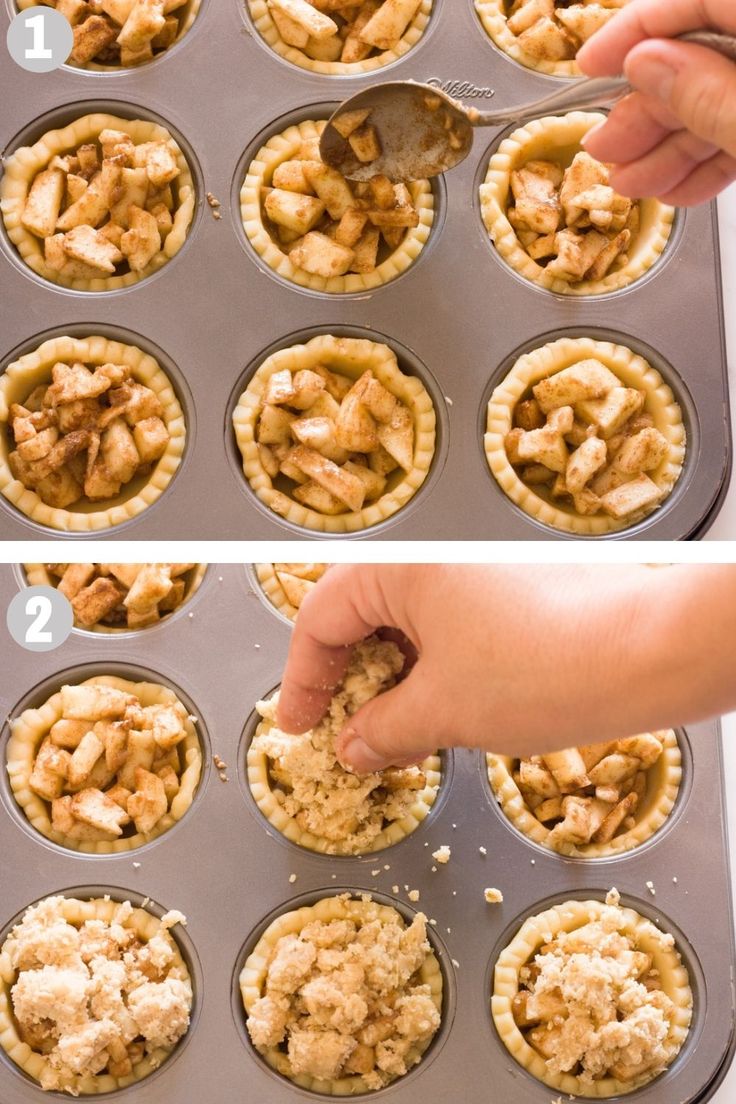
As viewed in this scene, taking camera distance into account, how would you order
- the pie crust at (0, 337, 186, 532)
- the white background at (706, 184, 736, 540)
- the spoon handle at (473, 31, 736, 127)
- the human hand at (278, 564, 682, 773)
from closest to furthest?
1. the human hand at (278, 564, 682, 773)
2. the spoon handle at (473, 31, 736, 127)
3. the pie crust at (0, 337, 186, 532)
4. the white background at (706, 184, 736, 540)

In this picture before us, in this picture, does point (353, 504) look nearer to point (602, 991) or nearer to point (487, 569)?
point (487, 569)

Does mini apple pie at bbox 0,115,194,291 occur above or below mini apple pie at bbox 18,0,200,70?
below

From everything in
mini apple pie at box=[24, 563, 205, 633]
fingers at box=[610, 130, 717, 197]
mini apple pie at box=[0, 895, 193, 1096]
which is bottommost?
mini apple pie at box=[0, 895, 193, 1096]

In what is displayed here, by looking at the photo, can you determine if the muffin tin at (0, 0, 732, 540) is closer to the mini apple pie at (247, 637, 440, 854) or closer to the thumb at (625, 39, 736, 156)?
the mini apple pie at (247, 637, 440, 854)

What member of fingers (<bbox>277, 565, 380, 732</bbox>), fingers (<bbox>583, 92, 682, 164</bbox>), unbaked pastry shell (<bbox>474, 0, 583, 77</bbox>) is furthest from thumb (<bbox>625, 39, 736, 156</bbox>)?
fingers (<bbox>277, 565, 380, 732</bbox>)

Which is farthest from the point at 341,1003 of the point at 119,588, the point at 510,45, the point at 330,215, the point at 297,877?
the point at 510,45

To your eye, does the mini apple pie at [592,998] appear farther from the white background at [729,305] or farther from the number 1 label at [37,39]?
the number 1 label at [37,39]

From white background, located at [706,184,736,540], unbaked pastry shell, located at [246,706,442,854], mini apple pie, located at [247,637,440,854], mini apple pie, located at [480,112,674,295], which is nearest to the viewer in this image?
mini apple pie, located at [247,637,440,854]

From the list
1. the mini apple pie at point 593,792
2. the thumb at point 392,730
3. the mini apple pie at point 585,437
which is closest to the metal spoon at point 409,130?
the mini apple pie at point 585,437

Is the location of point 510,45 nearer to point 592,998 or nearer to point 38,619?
point 38,619
